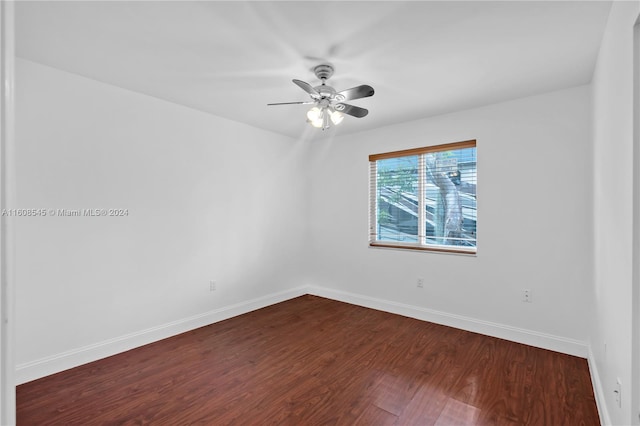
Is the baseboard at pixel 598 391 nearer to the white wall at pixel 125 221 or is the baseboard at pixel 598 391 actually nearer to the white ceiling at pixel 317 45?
the white ceiling at pixel 317 45

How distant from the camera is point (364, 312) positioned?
405cm

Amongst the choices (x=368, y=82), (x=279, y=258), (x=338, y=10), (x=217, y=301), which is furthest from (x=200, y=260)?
(x=338, y=10)

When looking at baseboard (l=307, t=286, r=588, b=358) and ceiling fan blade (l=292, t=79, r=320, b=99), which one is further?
baseboard (l=307, t=286, r=588, b=358)

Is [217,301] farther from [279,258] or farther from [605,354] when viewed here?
[605,354]

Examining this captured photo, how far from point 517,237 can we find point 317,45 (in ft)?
8.90

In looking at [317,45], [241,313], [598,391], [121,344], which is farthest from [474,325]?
[121,344]

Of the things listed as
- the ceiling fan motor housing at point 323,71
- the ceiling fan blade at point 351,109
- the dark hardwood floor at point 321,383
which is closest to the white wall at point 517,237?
the dark hardwood floor at point 321,383

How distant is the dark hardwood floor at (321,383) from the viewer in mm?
2025

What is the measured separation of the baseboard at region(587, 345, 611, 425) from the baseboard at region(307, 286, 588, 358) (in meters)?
0.19

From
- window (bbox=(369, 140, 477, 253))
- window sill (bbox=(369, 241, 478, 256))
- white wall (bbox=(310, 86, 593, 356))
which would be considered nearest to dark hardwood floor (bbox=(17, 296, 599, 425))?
white wall (bbox=(310, 86, 593, 356))

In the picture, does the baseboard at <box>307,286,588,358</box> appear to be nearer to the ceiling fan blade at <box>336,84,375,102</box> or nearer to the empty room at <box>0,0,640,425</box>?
the empty room at <box>0,0,640,425</box>

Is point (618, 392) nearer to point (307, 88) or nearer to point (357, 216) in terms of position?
point (307, 88)

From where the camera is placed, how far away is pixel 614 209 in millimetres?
1702

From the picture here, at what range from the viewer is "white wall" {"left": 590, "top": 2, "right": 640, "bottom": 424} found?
4.47 feet
